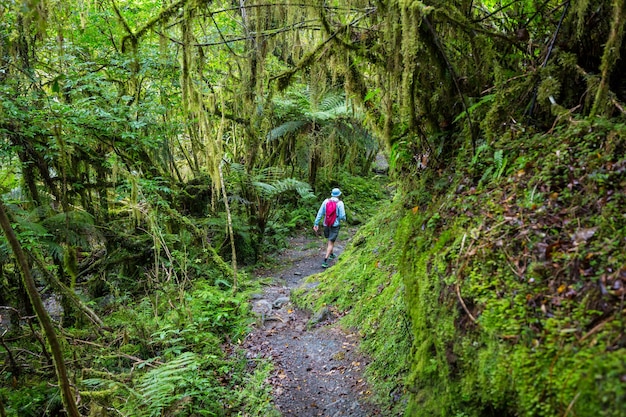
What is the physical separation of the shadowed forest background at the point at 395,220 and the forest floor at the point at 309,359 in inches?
9.4

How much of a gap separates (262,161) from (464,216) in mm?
10706

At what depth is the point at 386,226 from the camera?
7.27 m

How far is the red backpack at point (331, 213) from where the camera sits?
987cm

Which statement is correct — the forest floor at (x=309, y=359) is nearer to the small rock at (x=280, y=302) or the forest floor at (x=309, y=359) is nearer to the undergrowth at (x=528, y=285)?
the small rock at (x=280, y=302)

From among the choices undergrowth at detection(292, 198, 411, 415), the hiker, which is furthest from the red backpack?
undergrowth at detection(292, 198, 411, 415)

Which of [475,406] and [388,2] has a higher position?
[388,2]

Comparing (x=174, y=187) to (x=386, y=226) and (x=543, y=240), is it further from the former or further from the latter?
(x=543, y=240)

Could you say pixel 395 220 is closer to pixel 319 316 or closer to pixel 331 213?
pixel 319 316

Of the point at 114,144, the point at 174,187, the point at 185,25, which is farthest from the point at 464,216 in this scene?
the point at 174,187

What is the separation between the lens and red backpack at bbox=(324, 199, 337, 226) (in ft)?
32.4

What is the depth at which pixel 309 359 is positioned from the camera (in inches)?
218

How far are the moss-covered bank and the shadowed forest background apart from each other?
0.01m

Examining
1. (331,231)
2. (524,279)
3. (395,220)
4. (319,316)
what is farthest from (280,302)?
(524,279)

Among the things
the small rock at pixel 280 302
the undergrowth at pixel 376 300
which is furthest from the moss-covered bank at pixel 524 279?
the small rock at pixel 280 302
